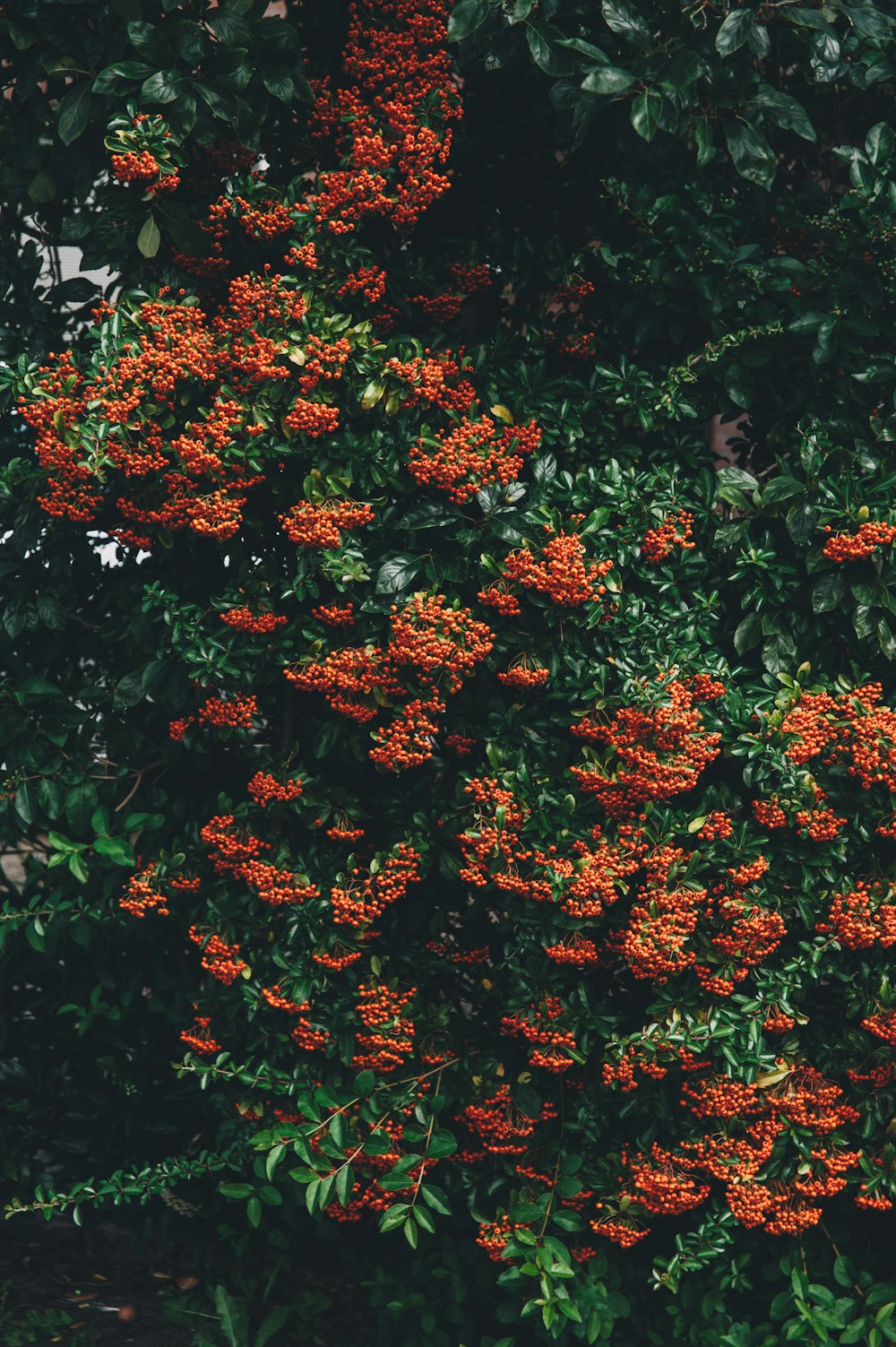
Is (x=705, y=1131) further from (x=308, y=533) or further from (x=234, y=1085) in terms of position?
(x=308, y=533)

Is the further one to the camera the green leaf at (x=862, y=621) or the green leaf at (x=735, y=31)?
the green leaf at (x=862, y=621)

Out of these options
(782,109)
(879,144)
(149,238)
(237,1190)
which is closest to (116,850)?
(237,1190)

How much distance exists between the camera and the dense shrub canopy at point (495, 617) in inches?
114

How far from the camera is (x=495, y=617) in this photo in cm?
303

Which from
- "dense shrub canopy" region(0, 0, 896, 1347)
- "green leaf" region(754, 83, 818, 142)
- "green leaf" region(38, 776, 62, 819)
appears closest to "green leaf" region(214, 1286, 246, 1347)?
"dense shrub canopy" region(0, 0, 896, 1347)

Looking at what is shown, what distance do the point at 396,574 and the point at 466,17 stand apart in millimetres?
1124

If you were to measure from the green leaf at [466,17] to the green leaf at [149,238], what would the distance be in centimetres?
75

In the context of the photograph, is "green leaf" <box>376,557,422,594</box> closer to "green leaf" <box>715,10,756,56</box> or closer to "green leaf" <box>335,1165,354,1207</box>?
"green leaf" <box>715,10,756,56</box>

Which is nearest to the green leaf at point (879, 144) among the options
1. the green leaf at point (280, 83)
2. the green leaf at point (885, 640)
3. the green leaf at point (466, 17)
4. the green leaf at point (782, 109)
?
the green leaf at point (782, 109)

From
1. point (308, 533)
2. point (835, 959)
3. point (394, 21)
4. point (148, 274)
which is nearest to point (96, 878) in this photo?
point (308, 533)

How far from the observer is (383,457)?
3020 millimetres

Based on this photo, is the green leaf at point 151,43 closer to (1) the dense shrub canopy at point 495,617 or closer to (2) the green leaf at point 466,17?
(1) the dense shrub canopy at point 495,617

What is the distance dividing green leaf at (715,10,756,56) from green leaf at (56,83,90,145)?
4.38ft

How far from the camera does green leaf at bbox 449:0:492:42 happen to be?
8.94ft
